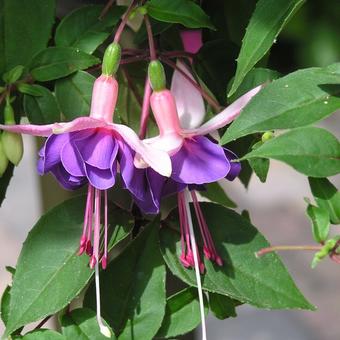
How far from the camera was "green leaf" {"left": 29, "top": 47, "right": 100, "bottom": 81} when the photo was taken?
0.71 meters

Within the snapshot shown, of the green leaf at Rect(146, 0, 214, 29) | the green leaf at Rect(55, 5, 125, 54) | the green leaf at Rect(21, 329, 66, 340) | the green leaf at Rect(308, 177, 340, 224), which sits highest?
the green leaf at Rect(146, 0, 214, 29)

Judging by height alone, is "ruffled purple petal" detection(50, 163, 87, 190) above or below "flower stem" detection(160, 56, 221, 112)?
below

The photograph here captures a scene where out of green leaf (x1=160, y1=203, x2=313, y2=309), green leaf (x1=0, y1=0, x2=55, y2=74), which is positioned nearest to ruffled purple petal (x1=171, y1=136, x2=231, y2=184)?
green leaf (x1=160, y1=203, x2=313, y2=309)

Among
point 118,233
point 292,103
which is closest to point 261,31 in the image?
point 292,103

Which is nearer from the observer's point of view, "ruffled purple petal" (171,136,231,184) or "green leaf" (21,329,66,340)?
"ruffled purple petal" (171,136,231,184)

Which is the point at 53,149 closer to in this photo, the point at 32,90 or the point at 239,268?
the point at 32,90

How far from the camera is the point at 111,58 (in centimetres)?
65

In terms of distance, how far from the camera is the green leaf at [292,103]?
558mm

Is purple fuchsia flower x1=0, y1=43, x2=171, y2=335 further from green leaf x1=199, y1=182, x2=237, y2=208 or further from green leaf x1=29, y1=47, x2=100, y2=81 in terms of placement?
green leaf x1=199, y1=182, x2=237, y2=208

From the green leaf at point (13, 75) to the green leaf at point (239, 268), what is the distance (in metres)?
0.22

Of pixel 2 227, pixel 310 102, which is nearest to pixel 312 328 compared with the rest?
pixel 2 227

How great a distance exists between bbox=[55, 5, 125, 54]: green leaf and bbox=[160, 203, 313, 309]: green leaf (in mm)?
205

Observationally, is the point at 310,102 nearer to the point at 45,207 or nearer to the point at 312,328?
the point at 45,207

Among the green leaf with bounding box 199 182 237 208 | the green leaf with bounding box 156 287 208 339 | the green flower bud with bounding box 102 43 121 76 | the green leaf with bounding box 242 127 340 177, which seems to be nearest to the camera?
the green leaf with bounding box 242 127 340 177
